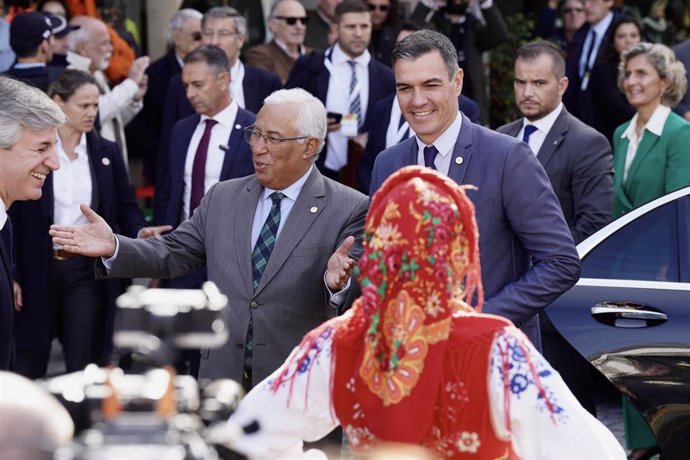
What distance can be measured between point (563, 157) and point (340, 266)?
266 cm

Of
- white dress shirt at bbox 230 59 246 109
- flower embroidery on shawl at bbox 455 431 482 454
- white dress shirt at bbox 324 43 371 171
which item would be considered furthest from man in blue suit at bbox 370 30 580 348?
white dress shirt at bbox 230 59 246 109

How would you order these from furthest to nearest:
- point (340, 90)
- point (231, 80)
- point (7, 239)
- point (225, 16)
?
point (225, 16) → point (340, 90) → point (231, 80) → point (7, 239)

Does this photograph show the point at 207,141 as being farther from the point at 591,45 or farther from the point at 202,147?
the point at 591,45

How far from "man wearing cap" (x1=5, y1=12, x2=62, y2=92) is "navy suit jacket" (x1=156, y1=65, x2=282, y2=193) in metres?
0.86

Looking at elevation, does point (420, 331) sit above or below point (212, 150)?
above

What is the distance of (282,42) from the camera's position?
446 inches

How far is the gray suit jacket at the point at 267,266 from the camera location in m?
5.79

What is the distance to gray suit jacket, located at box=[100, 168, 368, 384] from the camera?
5789mm

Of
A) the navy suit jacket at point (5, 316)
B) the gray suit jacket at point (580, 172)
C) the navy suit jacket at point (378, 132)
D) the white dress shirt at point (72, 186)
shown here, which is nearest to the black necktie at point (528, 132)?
the gray suit jacket at point (580, 172)

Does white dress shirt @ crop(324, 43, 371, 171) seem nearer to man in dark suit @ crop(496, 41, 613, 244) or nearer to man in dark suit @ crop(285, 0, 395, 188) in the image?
man in dark suit @ crop(285, 0, 395, 188)

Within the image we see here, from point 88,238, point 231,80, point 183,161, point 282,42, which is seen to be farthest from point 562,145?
Answer: point 282,42

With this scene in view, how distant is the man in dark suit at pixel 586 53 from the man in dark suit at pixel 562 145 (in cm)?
273

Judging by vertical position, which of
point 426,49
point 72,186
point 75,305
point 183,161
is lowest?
point 75,305

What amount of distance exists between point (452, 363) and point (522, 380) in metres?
0.20
